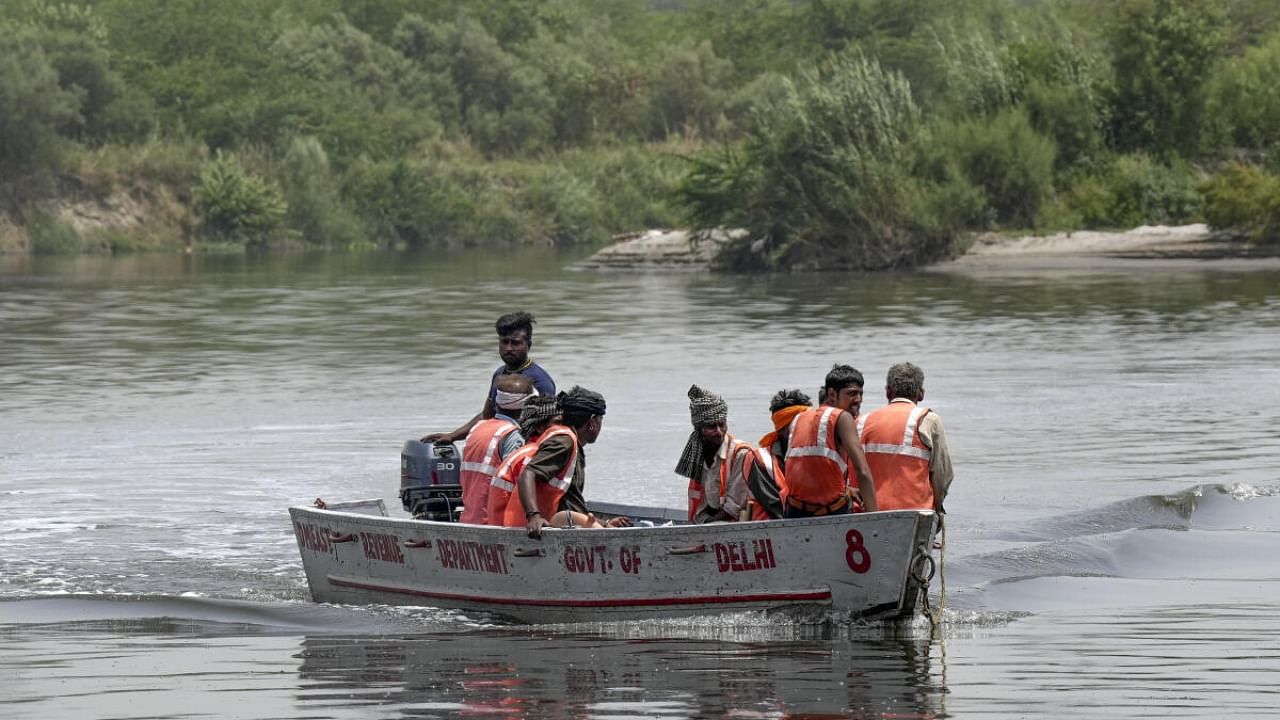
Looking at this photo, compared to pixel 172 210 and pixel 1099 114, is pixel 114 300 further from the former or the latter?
pixel 172 210

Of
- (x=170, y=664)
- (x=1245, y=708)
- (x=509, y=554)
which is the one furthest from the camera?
(x=509, y=554)

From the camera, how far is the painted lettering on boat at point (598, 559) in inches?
513

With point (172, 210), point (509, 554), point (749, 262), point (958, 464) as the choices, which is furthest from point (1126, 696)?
point (172, 210)

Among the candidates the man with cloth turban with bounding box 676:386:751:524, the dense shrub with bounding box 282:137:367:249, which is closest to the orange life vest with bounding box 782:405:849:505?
the man with cloth turban with bounding box 676:386:751:524

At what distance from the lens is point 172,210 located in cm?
9325

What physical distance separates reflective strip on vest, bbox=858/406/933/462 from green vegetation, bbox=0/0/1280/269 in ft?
141

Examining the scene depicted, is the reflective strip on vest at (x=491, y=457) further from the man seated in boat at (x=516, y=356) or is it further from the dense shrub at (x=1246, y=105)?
the dense shrub at (x=1246, y=105)

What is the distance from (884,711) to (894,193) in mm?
46505

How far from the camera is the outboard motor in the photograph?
15188mm

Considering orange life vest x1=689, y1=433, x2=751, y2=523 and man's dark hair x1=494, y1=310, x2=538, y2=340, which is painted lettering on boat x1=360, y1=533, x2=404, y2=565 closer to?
man's dark hair x1=494, y1=310, x2=538, y2=340

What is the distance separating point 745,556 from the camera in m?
12.8

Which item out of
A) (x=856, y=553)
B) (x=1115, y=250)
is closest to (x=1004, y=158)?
(x=1115, y=250)

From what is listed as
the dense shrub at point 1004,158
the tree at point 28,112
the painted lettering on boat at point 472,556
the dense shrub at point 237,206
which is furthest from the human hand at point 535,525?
the tree at point 28,112

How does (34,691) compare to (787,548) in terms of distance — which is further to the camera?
(787,548)
